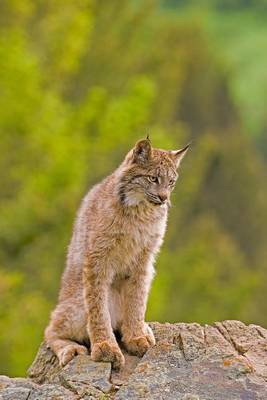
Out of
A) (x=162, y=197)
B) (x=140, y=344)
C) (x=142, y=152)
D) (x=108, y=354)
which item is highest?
(x=142, y=152)

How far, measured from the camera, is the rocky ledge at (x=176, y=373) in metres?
8.49

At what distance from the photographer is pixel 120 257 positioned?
977 centimetres

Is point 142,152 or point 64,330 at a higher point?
point 142,152

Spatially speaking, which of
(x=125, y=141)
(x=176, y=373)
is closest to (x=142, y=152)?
(x=176, y=373)

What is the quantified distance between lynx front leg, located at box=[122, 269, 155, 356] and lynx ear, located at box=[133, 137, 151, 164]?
91cm

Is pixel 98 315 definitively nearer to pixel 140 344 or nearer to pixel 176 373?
pixel 140 344

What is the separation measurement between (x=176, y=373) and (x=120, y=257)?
4.41ft

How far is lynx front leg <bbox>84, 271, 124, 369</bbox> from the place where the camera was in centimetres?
940

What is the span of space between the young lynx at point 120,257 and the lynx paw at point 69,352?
0.04ft

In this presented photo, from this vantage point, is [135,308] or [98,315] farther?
[135,308]

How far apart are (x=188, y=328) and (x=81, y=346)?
0.85 m

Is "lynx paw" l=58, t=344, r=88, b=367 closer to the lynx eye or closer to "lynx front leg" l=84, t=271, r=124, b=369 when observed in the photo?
"lynx front leg" l=84, t=271, r=124, b=369

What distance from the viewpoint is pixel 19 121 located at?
80.1 feet

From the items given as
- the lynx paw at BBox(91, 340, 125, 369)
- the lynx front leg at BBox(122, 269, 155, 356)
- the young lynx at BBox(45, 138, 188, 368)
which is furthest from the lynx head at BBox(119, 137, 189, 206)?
the lynx paw at BBox(91, 340, 125, 369)
